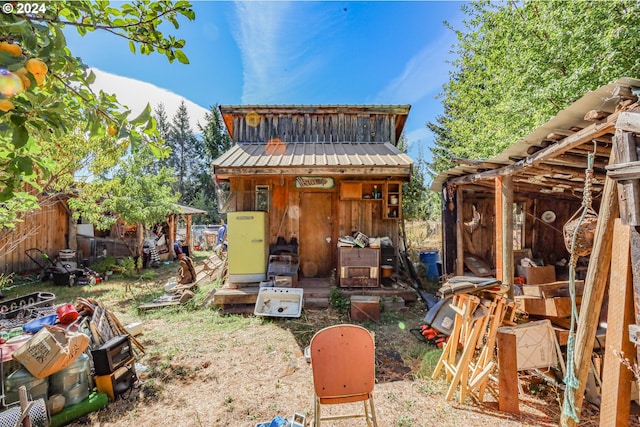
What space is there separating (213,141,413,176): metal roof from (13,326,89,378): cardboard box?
12.8 ft

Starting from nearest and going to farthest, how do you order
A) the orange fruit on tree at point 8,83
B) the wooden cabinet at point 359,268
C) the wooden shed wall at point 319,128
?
the orange fruit on tree at point 8,83
the wooden cabinet at point 359,268
the wooden shed wall at point 319,128

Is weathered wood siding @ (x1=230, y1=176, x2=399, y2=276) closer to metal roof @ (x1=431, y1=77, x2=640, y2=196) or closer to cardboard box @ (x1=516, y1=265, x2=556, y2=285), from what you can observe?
metal roof @ (x1=431, y1=77, x2=640, y2=196)

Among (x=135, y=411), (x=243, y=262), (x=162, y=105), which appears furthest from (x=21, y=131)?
(x=162, y=105)

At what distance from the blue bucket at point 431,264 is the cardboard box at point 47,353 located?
8.02 meters

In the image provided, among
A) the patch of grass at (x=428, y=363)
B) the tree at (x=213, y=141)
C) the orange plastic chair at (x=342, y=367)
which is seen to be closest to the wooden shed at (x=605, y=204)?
the patch of grass at (x=428, y=363)

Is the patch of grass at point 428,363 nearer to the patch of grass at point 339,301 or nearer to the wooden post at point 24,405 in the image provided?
the patch of grass at point 339,301

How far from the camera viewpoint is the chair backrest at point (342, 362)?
2.25m

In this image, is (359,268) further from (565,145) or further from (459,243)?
(565,145)

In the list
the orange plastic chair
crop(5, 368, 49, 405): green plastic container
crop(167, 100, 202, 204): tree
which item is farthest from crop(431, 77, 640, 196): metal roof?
crop(167, 100, 202, 204): tree

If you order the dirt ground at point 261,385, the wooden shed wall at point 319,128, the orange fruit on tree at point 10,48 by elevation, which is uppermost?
the wooden shed wall at point 319,128

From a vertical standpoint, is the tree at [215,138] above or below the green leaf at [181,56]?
above

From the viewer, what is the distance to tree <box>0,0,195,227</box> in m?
0.93

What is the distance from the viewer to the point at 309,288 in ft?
20.1

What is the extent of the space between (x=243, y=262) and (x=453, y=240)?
5540 mm
